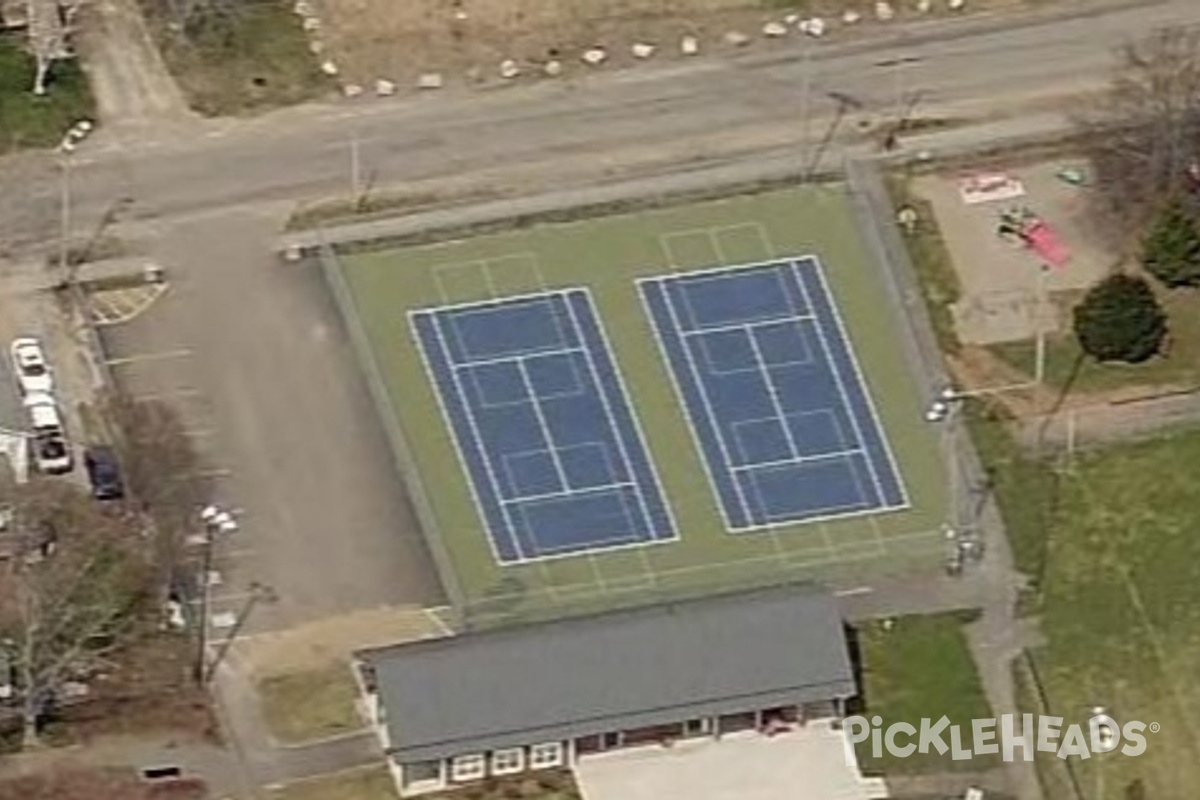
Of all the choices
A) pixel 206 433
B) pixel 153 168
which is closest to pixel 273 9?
pixel 153 168

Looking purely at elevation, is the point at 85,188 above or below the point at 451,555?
above

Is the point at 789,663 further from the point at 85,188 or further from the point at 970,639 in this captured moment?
the point at 85,188

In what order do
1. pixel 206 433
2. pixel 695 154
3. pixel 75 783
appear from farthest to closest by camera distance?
pixel 695 154 < pixel 206 433 < pixel 75 783

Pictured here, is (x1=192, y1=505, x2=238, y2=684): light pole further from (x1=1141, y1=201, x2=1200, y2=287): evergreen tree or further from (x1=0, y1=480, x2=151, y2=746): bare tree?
(x1=1141, y1=201, x2=1200, y2=287): evergreen tree

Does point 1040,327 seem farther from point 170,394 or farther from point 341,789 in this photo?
point 341,789

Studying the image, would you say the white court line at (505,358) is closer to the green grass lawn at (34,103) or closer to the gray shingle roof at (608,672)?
the gray shingle roof at (608,672)

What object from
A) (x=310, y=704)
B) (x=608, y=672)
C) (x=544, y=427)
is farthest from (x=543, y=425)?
(x=310, y=704)
